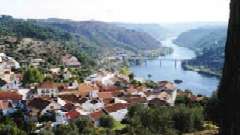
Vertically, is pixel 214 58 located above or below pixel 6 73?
below

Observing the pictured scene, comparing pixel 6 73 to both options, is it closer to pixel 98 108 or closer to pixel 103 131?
pixel 98 108

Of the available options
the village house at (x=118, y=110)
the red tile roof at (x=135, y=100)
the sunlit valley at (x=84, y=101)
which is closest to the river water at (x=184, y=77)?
the sunlit valley at (x=84, y=101)

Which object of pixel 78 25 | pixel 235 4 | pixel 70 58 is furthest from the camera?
pixel 78 25

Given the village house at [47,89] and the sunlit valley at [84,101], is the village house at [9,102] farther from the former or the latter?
the village house at [47,89]

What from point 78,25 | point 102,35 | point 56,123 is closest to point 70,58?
point 56,123

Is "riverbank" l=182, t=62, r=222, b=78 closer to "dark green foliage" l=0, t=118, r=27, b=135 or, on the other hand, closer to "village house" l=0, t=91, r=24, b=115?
"village house" l=0, t=91, r=24, b=115

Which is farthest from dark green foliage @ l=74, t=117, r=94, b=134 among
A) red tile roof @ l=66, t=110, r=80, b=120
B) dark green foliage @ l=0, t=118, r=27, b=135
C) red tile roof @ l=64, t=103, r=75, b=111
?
red tile roof @ l=64, t=103, r=75, b=111

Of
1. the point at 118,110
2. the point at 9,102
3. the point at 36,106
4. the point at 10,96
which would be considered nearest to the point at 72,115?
the point at 118,110
